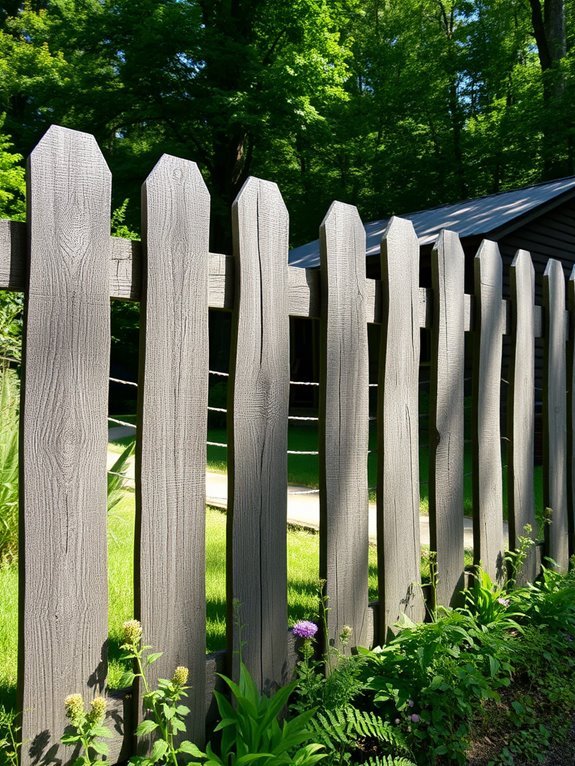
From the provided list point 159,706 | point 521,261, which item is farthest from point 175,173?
point 521,261

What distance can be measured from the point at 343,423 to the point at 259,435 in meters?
0.38

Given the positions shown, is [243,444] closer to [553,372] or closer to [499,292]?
[499,292]

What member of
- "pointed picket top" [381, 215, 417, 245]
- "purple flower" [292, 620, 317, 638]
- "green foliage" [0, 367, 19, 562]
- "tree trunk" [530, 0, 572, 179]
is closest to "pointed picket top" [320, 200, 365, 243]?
"pointed picket top" [381, 215, 417, 245]

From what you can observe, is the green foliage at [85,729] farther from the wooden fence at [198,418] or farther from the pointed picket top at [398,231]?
the pointed picket top at [398,231]

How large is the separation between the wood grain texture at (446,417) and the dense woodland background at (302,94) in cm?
1192

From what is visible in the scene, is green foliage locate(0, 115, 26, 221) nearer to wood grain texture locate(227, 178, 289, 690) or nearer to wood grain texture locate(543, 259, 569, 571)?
wood grain texture locate(543, 259, 569, 571)

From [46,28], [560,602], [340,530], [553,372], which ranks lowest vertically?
[560,602]

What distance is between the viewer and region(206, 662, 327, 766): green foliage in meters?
1.60

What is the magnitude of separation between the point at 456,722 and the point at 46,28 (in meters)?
22.6

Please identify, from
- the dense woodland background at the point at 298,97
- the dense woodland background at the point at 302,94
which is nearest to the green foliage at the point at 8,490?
the dense woodland background at the point at 298,97

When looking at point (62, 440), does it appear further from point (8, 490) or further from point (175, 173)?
point (8, 490)

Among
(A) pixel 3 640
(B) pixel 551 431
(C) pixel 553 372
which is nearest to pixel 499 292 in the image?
(C) pixel 553 372

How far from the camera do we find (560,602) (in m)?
2.74

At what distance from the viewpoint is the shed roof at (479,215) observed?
35.4ft
